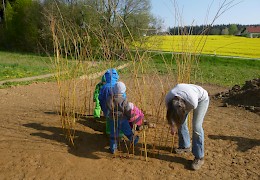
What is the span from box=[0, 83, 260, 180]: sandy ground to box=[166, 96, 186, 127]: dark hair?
71 centimetres

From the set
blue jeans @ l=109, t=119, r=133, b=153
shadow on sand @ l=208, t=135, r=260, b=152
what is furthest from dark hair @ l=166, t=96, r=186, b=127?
shadow on sand @ l=208, t=135, r=260, b=152

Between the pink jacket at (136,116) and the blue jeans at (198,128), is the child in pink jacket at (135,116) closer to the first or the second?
the pink jacket at (136,116)

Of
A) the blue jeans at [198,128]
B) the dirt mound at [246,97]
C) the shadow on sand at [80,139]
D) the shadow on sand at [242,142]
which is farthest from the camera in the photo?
the dirt mound at [246,97]

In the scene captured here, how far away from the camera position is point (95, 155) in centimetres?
350

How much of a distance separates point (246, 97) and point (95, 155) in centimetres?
481

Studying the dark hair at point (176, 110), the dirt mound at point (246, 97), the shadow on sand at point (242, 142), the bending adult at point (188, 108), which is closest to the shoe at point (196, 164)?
the bending adult at point (188, 108)

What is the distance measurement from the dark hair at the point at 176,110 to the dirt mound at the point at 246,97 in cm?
401

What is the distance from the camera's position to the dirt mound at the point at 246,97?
21.9ft

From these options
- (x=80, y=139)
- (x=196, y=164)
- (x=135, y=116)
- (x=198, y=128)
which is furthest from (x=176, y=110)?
(x=80, y=139)

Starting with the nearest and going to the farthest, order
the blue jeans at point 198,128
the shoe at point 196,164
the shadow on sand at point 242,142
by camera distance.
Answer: the blue jeans at point 198,128 → the shoe at point 196,164 → the shadow on sand at point 242,142

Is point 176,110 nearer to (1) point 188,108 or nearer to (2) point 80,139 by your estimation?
(1) point 188,108

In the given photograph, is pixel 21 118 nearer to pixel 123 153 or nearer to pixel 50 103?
pixel 50 103

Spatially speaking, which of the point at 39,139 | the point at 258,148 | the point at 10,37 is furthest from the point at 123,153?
the point at 10,37

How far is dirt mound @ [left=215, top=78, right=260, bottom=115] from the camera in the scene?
21.9ft
